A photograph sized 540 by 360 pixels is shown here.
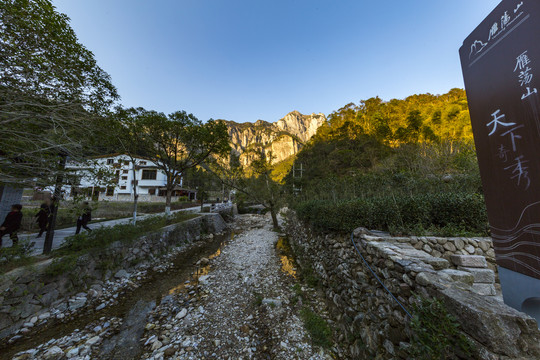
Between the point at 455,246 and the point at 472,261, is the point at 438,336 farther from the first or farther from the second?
the point at 455,246

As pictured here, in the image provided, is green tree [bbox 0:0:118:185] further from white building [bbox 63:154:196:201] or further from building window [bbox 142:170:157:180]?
building window [bbox 142:170:157:180]

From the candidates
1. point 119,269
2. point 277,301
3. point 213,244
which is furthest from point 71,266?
point 213,244

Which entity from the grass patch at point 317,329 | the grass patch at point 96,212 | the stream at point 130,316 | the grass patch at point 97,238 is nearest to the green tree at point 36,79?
the grass patch at point 96,212

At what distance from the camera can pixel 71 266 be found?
4.67m

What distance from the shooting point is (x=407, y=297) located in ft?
8.58

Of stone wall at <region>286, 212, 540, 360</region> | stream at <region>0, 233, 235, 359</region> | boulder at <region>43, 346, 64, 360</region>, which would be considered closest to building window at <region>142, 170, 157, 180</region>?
stream at <region>0, 233, 235, 359</region>

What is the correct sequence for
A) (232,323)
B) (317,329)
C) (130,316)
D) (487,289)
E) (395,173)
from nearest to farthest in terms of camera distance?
(487,289) → (317,329) → (232,323) → (130,316) → (395,173)

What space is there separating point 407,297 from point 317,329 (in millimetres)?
2117

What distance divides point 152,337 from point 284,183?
15.1m

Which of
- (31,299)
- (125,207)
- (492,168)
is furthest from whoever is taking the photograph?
(125,207)

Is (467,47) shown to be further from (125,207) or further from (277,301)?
(125,207)

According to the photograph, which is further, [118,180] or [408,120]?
[408,120]

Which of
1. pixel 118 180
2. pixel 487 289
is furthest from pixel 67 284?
pixel 487 289

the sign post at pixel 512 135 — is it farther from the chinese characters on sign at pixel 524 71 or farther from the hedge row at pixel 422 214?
the hedge row at pixel 422 214
